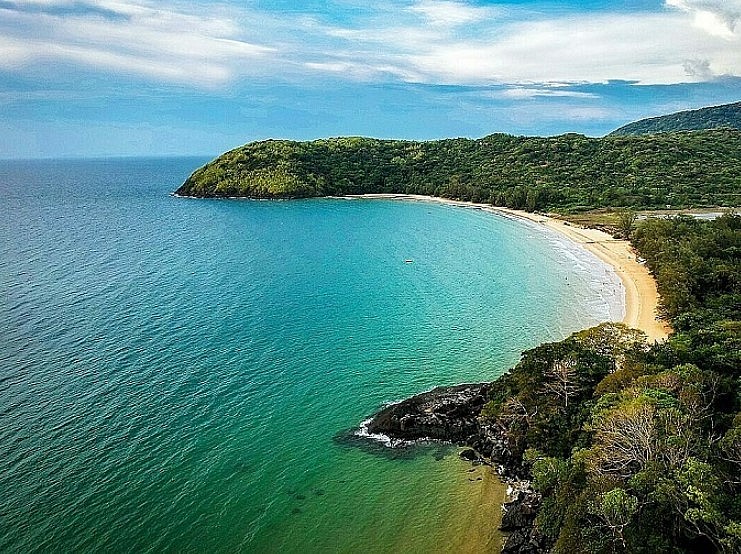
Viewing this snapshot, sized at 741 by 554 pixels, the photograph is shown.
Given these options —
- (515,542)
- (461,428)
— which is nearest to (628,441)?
(515,542)

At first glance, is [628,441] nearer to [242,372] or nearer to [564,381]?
[564,381]

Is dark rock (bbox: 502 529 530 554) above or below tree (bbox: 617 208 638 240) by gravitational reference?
below

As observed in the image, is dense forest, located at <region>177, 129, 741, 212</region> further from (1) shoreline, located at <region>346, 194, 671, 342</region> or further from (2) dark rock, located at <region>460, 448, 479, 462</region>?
(2) dark rock, located at <region>460, 448, 479, 462</region>

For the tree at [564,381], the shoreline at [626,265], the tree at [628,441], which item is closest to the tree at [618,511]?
the tree at [628,441]

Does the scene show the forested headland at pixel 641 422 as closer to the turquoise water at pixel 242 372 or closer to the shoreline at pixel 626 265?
the shoreline at pixel 626 265

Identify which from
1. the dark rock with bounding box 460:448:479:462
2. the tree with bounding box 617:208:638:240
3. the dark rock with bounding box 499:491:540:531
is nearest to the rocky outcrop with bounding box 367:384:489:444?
the dark rock with bounding box 460:448:479:462

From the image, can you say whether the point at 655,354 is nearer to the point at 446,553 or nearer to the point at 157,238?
the point at 446,553
